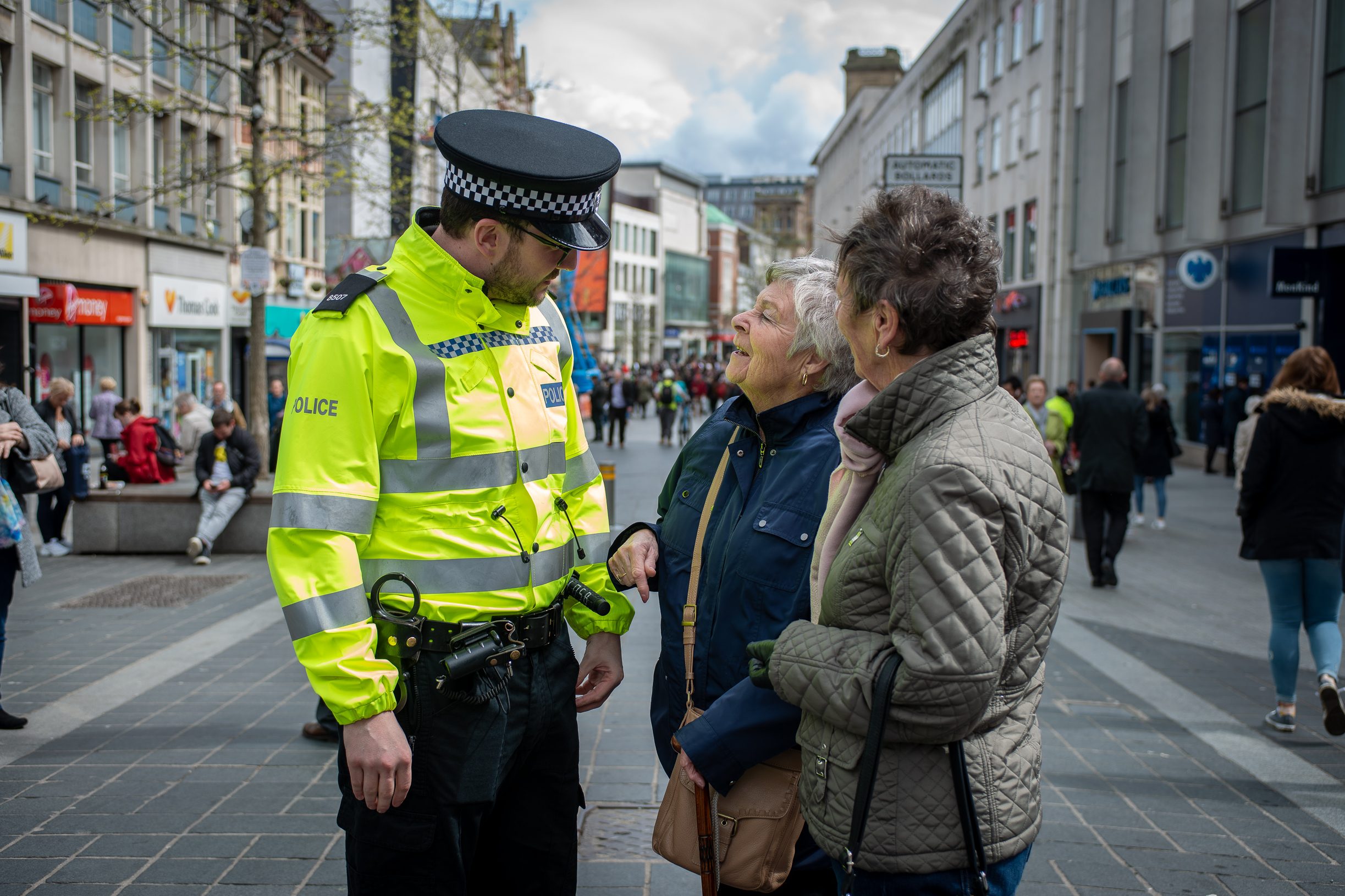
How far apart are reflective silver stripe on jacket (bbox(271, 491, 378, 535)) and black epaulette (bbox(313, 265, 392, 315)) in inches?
15.1

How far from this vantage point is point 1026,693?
2.08 meters

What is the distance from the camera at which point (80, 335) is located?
23.5m

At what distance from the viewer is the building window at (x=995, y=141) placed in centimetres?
Result: 3738

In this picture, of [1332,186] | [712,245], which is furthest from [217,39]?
[712,245]

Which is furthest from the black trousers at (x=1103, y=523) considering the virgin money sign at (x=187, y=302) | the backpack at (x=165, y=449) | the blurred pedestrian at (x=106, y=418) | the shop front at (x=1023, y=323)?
the shop front at (x=1023, y=323)

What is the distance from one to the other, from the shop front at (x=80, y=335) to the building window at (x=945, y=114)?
29.4 meters

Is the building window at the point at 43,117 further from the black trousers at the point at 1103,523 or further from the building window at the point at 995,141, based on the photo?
the building window at the point at 995,141

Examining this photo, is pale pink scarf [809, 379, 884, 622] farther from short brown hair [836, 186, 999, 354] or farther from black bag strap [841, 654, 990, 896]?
black bag strap [841, 654, 990, 896]

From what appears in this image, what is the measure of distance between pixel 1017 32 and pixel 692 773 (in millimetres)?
36458

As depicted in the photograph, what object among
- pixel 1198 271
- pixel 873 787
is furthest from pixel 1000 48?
pixel 873 787

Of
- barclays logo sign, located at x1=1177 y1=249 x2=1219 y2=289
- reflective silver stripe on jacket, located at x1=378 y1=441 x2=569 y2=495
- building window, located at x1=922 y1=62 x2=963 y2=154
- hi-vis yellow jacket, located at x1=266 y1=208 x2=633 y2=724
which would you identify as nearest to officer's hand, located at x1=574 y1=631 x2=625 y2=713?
hi-vis yellow jacket, located at x1=266 y1=208 x2=633 y2=724

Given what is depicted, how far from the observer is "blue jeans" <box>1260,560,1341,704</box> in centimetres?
575

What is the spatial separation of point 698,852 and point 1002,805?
76 cm

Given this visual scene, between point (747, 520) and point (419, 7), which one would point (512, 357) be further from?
point (419, 7)
